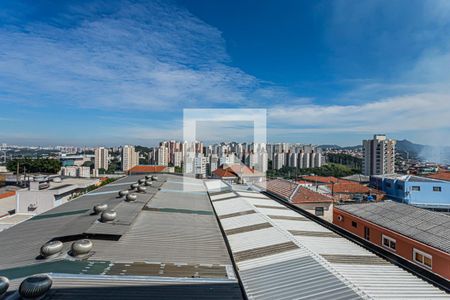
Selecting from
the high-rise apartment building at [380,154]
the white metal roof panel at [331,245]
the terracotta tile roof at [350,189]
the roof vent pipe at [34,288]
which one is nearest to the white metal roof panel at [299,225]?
the white metal roof panel at [331,245]

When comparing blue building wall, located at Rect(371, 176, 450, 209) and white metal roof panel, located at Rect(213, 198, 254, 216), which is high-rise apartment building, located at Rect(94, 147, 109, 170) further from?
white metal roof panel, located at Rect(213, 198, 254, 216)

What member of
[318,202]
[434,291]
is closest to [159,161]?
[318,202]

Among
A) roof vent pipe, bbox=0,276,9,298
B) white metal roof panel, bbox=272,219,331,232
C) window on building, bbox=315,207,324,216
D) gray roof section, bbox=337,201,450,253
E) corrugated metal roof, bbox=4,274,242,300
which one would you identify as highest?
roof vent pipe, bbox=0,276,9,298

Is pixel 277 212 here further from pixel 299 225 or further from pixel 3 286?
pixel 3 286

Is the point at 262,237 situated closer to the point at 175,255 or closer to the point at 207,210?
the point at 175,255

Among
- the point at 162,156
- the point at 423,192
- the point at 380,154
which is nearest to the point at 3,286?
the point at 423,192

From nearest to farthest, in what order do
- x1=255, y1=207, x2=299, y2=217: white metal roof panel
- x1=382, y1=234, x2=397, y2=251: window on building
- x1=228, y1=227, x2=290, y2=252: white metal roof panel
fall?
x1=228, y1=227, x2=290, y2=252: white metal roof panel < x1=255, y1=207, x2=299, y2=217: white metal roof panel < x1=382, y1=234, x2=397, y2=251: window on building

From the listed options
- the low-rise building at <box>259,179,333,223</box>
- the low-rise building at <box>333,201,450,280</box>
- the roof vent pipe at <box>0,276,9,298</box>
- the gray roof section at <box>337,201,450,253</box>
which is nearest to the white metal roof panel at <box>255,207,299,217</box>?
the low-rise building at <box>259,179,333,223</box>
